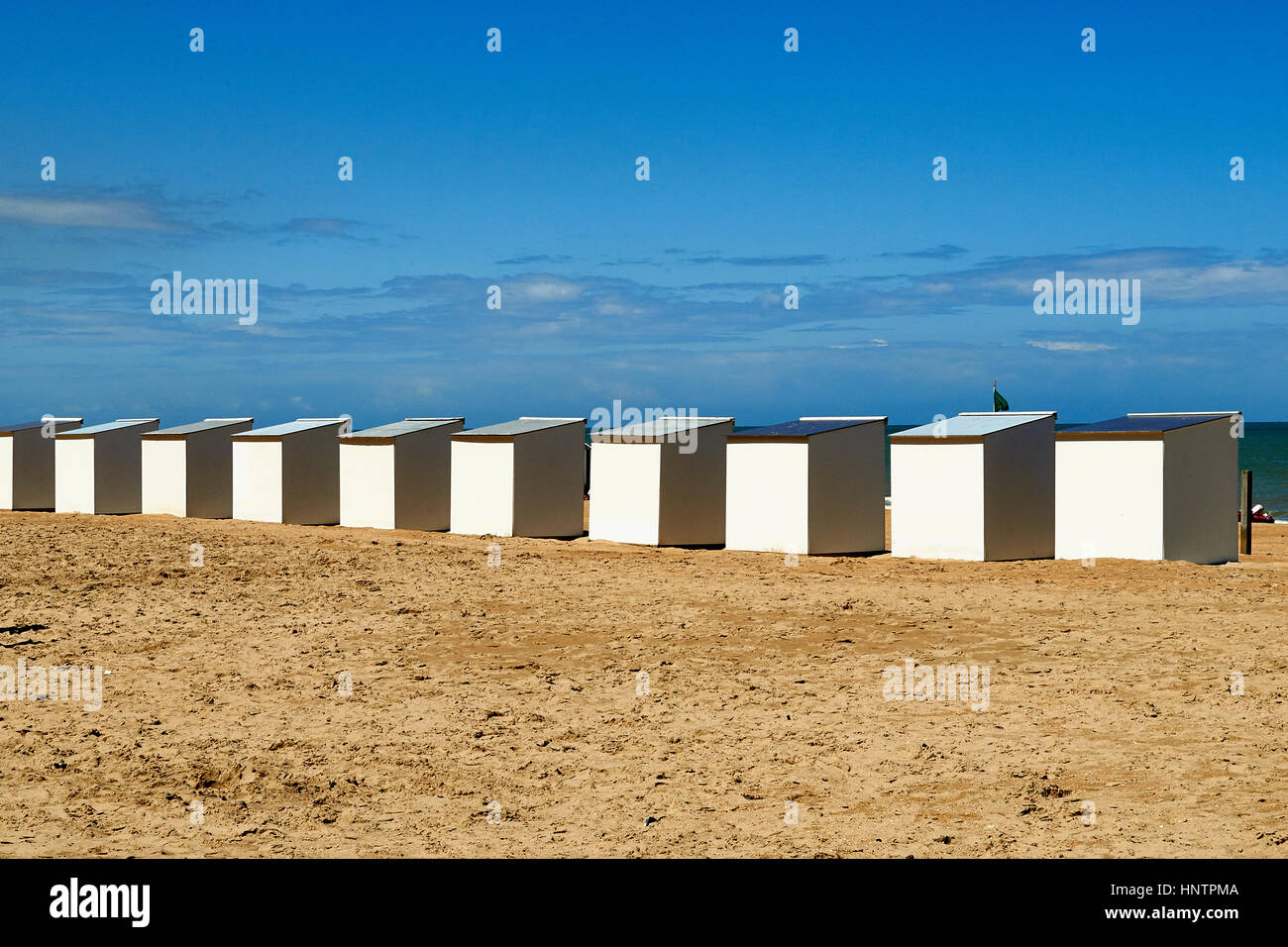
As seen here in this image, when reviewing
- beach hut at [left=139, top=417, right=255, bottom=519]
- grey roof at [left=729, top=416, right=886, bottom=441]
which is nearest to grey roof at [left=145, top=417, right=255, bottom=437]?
beach hut at [left=139, top=417, right=255, bottom=519]

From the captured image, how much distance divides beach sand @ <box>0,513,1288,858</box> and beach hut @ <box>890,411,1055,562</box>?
1417 millimetres

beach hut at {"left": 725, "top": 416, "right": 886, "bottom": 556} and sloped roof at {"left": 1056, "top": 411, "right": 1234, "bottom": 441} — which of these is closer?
sloped roof at {"left": 1056, "top": 411, "right": 1234, "bottom": 441}

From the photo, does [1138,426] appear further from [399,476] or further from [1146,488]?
[399,476]

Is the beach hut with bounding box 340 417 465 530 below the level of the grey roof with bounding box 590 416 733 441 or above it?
below

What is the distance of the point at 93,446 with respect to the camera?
27828mm

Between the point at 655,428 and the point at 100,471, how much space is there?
14.5 metres

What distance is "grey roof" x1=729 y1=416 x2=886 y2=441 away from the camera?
61.4ft

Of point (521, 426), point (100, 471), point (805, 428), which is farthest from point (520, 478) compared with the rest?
point (100, 471)

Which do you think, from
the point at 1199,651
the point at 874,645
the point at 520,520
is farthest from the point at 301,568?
the point at 1199,651

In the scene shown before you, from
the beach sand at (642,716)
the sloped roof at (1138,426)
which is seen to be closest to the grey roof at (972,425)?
the sloped roof at (1138,426)

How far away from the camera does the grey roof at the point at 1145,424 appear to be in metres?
16.7

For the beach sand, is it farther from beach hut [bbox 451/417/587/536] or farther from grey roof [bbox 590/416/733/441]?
beach hut [bbox 451/417/587/536]

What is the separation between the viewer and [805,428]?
1920 centimetres
